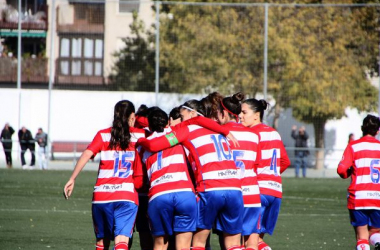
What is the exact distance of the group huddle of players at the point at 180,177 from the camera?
25.0ft

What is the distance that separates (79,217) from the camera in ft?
48.9

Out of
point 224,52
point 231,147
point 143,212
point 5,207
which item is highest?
point 224,52

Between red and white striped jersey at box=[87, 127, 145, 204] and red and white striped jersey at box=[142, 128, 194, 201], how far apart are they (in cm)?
33

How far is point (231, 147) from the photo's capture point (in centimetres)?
812

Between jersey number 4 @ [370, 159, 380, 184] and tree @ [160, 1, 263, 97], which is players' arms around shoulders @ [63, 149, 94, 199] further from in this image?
tree @ [160, 1, 263, 97]

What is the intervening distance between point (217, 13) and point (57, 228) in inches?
760

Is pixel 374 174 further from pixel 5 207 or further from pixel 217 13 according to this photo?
pixel 217 13

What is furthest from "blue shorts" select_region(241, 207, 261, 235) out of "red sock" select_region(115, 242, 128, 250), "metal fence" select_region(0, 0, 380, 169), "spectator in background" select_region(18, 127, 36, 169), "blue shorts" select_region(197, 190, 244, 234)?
"spectator in background" select_region(18, 127, 36, 169)

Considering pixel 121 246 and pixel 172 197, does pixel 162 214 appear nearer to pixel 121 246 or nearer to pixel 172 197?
pixel 172 197

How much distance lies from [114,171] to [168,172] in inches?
27.4

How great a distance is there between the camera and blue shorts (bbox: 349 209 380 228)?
9195 mm

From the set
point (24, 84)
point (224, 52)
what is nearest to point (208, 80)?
point (224, 52)

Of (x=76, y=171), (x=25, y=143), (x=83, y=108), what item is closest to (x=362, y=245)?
(x=76, y=171)

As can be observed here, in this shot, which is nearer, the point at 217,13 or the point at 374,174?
the point at 374,174
